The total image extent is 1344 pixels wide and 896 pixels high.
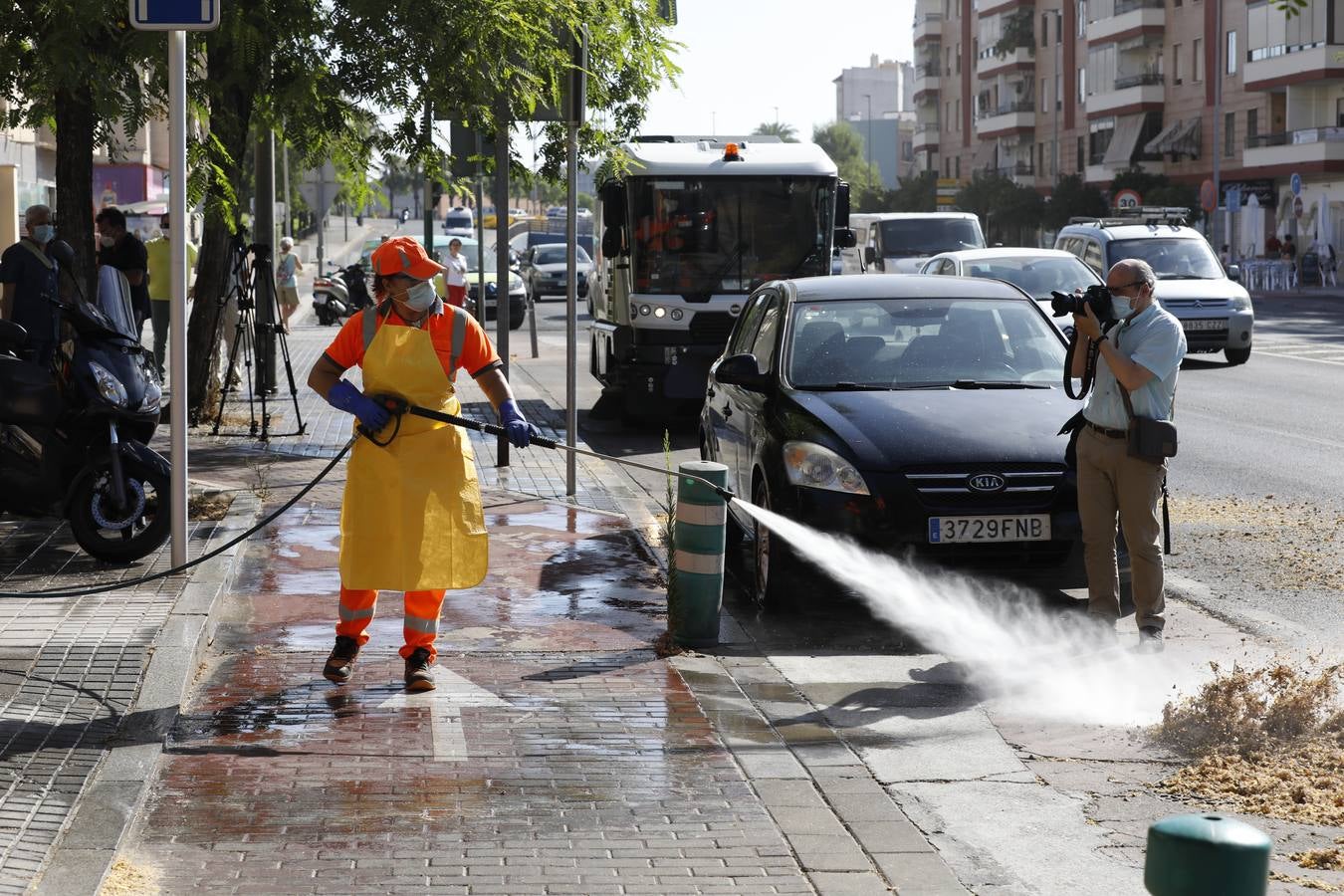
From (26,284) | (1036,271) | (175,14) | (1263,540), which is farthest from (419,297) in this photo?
(1036,271)

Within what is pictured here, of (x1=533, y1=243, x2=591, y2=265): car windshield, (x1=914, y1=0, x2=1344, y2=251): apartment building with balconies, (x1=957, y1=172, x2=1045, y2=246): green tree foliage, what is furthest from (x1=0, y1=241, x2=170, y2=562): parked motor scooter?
(x1=957, y1=172, x2=1045, y2=246): green tree foliage

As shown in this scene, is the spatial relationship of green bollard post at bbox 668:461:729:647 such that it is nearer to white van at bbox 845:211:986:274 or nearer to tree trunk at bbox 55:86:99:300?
tree trunk at bbox 55:86:99:300

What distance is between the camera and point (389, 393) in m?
6.85

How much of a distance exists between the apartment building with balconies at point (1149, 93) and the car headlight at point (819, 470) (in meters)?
42.4

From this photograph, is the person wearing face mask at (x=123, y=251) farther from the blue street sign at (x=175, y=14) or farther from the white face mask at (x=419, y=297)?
the white face mask at (x=419, y=297)

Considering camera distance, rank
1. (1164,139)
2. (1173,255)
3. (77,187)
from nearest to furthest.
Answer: (77,187)
(1173,255)
(1164,139)

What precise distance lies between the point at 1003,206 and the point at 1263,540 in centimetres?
7051

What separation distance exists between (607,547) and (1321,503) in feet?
16.5

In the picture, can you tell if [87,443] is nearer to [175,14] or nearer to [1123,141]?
[175,14]

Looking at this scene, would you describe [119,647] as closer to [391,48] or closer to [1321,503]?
[391,48]

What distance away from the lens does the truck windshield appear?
711 inches

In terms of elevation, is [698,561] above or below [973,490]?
below

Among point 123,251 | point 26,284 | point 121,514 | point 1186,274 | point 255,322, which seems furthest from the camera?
point 1186,274

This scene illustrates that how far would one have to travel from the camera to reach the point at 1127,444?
7.64 metres
